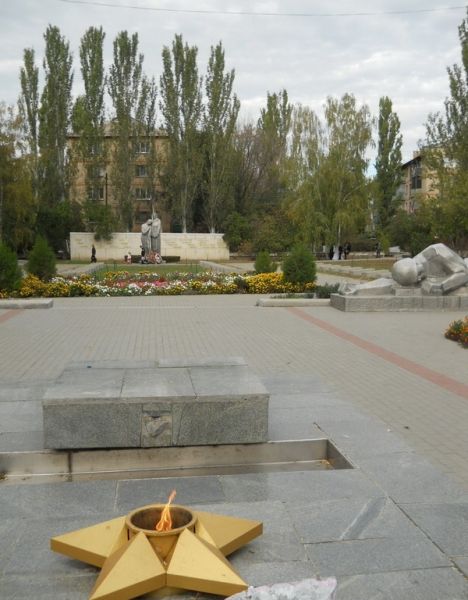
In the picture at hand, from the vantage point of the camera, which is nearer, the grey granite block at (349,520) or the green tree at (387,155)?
the grey granite block at (349,520)

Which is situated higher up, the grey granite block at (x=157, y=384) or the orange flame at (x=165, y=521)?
the grey granite block at (x=157, y=384)

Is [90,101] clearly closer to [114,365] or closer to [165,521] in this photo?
[114,365]

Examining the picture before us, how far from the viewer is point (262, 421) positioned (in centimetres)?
467

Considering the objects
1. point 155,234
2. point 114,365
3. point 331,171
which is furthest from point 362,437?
point 331,171

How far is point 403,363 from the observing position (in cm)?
869

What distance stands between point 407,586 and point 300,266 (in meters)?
16.8

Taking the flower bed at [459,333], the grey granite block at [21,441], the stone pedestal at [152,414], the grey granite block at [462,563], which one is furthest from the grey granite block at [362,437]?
the flower bed at [459,333]

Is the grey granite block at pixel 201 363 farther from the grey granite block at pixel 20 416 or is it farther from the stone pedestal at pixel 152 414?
the grey granite block at pixel 20 416

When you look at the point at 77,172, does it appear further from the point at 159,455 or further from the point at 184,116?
the point at 159,455

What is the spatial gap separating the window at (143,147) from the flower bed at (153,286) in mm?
30604

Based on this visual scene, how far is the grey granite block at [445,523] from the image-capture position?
10.2 ft

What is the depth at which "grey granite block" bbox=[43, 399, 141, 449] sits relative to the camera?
175 inches

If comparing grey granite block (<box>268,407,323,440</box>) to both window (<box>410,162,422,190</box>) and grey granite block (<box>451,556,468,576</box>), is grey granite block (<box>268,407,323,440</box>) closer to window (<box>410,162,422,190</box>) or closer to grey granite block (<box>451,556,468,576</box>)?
grey granite block (<box>451,556,468,576</box>)

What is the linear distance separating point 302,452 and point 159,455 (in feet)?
3.58
